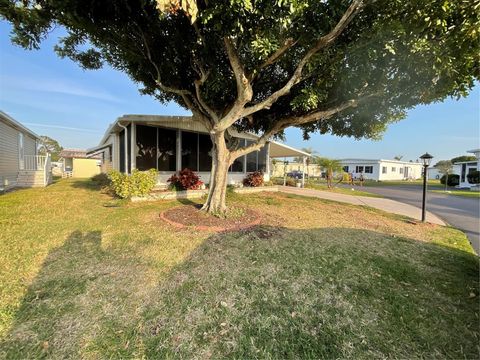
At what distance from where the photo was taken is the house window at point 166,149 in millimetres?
10664

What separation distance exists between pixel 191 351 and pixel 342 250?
137 inches

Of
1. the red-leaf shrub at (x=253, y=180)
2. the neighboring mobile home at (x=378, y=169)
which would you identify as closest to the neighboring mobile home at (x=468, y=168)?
the neighboring mobile home at (x=378, y=169)

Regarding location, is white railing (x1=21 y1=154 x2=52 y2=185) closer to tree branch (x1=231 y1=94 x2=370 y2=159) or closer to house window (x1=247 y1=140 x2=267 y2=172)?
house window (x1=247 y1=140 x2=267 y2=172)

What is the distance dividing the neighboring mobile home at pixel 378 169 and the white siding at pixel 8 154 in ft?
125

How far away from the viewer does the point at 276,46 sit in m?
4.14

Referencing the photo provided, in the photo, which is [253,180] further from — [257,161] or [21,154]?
[21,154]

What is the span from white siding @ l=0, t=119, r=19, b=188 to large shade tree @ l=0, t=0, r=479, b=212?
738cm

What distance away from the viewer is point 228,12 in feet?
11.5

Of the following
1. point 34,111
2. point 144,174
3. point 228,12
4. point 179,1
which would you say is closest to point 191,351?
point 179,1

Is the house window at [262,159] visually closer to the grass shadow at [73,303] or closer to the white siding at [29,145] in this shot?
the grass shadow at [73,303]

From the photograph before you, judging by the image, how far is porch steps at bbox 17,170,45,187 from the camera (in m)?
12.5

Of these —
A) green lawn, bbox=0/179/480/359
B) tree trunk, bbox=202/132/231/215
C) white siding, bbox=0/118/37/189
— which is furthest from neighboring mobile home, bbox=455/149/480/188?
white siding, bbox=0/118/37/189

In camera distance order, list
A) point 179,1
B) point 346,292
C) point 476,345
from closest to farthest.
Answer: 1. point 476,345
2. point 179,1
3. point 346,292

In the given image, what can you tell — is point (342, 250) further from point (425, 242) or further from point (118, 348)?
point (118, 348)
